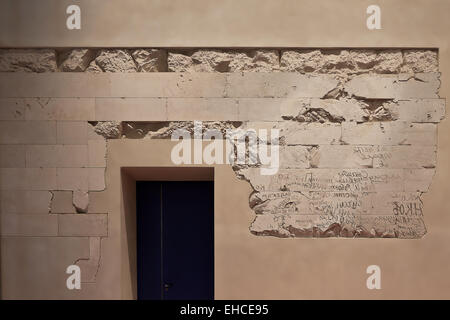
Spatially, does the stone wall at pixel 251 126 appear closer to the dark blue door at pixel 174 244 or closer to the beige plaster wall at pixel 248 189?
the beige plaster wall at pixel 248 189

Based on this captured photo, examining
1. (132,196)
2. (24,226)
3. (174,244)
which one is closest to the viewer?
(24,226)

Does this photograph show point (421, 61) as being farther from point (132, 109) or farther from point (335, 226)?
point (132, 109)

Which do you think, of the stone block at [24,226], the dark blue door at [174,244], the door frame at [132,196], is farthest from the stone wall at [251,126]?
the dark blue door at [174,244]

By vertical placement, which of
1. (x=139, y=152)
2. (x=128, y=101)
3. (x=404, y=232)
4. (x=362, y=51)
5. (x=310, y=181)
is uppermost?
(x=362, y=51)

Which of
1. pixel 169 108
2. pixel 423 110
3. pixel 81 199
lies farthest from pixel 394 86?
pixel 81 199

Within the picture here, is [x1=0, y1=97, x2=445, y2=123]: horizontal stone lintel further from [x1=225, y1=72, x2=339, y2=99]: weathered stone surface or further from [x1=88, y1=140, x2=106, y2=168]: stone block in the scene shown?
[x1=88, y1=140, x2=106, y2=168]: stone block

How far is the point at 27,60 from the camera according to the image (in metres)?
3.73

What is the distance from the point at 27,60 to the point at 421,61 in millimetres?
4045

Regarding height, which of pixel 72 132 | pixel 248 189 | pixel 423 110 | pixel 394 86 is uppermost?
pixel 394 86

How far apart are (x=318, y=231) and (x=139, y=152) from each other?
1992 mm

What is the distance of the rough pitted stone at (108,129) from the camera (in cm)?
370
